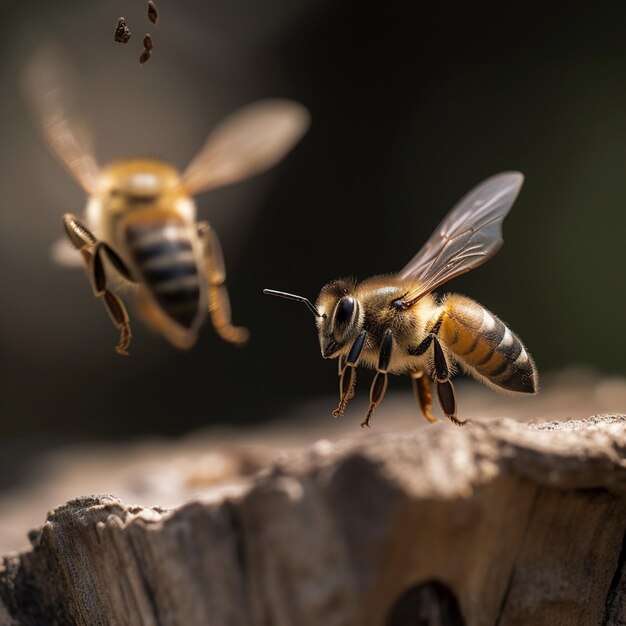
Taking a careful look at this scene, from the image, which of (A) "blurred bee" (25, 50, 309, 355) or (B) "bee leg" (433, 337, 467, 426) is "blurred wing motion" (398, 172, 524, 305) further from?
(A) "blurred bee" (25, 50, 309, 355)

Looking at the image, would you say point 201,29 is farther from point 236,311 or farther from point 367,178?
point 236,311

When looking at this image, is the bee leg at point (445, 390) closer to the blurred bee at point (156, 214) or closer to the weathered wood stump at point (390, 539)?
the blurred bee at point (156, 214)

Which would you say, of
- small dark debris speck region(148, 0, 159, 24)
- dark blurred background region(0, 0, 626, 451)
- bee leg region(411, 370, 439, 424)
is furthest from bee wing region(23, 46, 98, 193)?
dark blurred background region(0, 0, 626, 451)

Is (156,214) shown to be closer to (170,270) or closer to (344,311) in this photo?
(170,270)

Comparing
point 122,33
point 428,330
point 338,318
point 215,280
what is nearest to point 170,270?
point 215,280

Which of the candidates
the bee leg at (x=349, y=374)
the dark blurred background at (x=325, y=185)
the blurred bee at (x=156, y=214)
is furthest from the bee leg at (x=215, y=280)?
the dark blurred background at (x=325, y=185)
